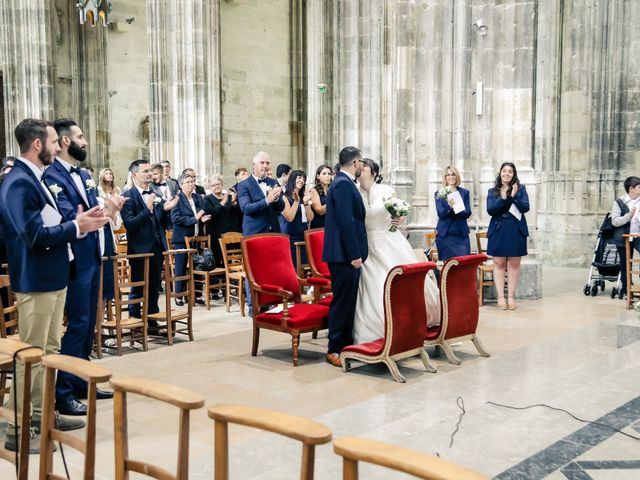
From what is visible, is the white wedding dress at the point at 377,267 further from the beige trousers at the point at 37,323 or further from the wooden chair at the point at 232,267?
the beige trousers at the point at 37,323

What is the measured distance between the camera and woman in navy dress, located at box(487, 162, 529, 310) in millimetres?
8836

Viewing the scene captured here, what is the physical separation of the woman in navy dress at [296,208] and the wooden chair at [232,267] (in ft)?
2.19

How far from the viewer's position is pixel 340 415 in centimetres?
471

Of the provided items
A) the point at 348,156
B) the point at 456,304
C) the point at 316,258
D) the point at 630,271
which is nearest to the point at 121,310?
the point at 316,258

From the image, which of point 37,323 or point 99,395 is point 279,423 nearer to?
point 37,323

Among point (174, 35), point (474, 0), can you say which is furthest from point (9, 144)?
point (474, 0)

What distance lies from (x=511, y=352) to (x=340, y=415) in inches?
96.1

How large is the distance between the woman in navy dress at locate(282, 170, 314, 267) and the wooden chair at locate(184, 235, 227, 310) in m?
1.03

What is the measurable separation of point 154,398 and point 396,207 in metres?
3.98

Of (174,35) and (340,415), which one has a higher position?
(174,35)

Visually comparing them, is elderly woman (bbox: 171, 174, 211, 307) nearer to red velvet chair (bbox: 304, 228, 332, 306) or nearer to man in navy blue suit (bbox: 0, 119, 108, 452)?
red velvet chair (bbox: 304, 228, 332, 306)

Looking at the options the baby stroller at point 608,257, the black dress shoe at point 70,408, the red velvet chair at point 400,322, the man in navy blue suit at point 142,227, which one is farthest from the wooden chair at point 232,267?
the baby stroller at point 608,257

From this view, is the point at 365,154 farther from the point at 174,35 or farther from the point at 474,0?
the point at 474,0

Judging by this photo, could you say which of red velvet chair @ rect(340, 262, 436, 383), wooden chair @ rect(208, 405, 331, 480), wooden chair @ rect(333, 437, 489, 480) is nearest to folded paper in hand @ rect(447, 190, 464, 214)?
red velvet chair @ rect(340, 262, 436, 383)
